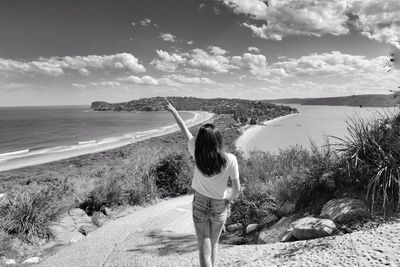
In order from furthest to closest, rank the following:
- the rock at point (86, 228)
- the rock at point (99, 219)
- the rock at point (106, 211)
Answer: the rock at point (106, 211), the rock at point (99, 219), the rock at point (86, 228)

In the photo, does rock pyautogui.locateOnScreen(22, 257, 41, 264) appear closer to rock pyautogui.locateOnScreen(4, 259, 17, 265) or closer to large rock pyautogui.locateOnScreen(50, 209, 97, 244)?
rock pyautogui.locateOnScreen(4, 259, 17, 265)

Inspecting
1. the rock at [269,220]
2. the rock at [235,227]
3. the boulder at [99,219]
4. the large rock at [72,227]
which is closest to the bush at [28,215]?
the large rock at [72,227]

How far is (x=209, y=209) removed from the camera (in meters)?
2.94

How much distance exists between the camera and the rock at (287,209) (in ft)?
16.8

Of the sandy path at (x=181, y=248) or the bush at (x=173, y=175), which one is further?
the bush at (x=173, y=175)

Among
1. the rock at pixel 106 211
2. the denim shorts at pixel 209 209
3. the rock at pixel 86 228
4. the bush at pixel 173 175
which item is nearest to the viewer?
the denim shorts at pixel 209 209

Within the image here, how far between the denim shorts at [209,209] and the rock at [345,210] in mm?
2113

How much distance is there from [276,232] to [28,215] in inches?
185

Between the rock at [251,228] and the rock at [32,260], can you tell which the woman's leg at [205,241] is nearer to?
the rock at [251,228]

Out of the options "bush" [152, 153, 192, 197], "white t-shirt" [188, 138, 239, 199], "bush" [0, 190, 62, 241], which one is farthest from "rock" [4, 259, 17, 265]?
"bush" [152, 153, 192, 197]

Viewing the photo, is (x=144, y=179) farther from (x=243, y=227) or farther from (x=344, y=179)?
(x=344, y=179)

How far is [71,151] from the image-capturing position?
4778cm

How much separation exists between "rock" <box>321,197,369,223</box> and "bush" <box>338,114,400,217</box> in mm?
156

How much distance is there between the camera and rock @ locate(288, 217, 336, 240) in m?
3.98
